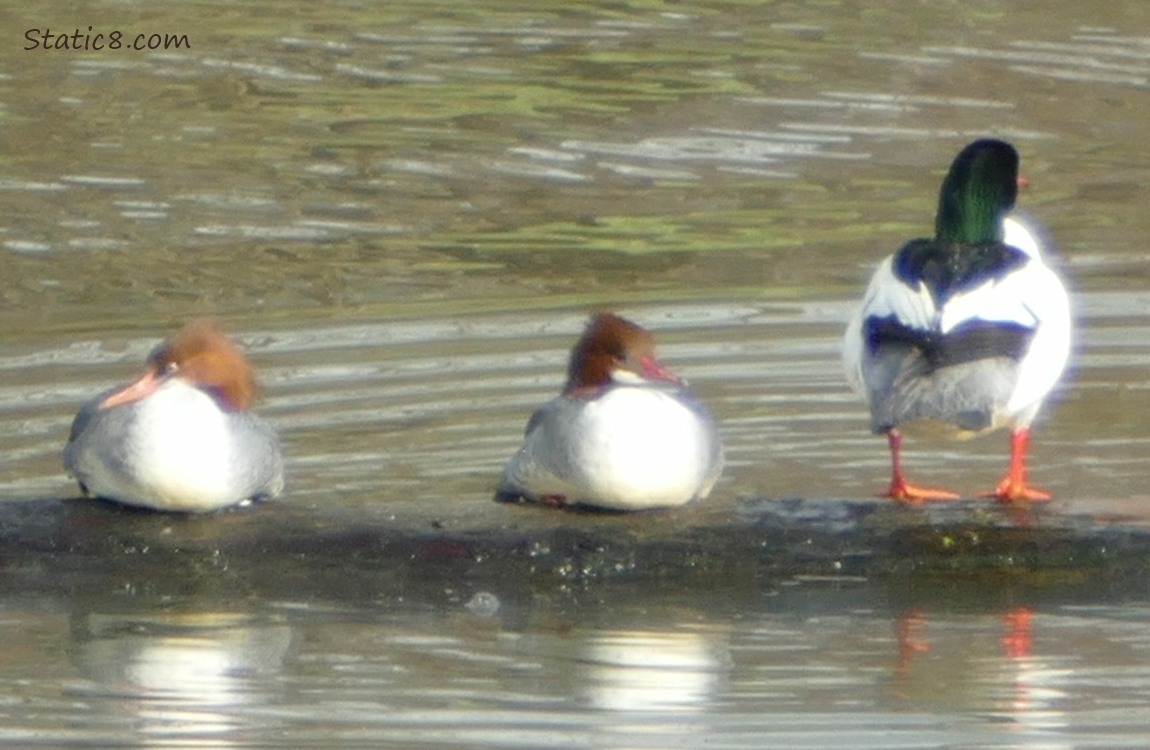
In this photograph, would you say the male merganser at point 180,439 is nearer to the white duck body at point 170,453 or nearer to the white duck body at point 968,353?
the white duck body at point 170,453

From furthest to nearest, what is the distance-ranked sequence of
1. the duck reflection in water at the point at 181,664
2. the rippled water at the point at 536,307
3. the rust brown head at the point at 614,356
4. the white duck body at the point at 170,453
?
the rust brown head at the point at 614,356 → the white duck body at the point at 170,453 → the rippled water at the point at 536,307 → the duck reflection in water at the point at 181,664

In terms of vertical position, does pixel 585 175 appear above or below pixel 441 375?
above

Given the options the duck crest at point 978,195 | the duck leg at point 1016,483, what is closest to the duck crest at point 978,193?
the duck crest at point 978,195

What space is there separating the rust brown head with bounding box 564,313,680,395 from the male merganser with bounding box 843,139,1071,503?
0.59 metres

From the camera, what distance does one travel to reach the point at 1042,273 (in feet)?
23.9

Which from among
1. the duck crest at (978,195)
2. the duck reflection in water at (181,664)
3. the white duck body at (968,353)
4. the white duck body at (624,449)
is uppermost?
the duck crest at (978,195)

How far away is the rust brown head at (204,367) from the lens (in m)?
6.96

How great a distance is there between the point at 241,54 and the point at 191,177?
247 cm

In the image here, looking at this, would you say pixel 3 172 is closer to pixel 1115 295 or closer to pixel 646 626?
pixel 1115 295

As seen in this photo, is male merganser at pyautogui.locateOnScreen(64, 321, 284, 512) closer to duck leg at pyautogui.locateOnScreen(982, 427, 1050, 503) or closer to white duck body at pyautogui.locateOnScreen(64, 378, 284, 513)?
white duck body at pyautogui.locateOnScreen(64, 378, 284, 513)

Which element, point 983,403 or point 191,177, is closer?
point 983,403

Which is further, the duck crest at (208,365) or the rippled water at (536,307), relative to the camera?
the duck crest at (208,365)

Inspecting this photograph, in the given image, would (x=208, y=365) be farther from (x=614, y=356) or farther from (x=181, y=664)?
(x=614, y=356)

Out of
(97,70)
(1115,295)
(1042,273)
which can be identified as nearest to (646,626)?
(1042,273)
